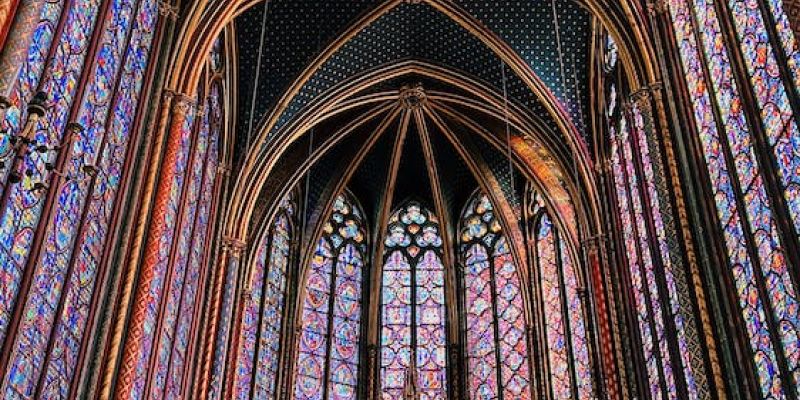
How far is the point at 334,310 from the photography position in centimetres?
2109

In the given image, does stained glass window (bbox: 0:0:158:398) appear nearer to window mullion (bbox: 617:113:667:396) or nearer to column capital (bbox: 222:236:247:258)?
column capital (bbox: 222:236:247:258)

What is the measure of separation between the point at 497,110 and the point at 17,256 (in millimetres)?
12039

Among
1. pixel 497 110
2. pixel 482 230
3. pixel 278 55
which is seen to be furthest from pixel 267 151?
pixel 482 230

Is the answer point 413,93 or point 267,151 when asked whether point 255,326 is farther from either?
point 413,93

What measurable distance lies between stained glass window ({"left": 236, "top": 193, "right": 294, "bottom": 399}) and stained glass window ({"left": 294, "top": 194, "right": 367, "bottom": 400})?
0.63 metres

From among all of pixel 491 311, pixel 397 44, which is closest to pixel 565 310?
pixel 491 311

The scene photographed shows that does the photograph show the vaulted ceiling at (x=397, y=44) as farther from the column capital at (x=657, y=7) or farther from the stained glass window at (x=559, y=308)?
the column capital at (x=657, y=7)

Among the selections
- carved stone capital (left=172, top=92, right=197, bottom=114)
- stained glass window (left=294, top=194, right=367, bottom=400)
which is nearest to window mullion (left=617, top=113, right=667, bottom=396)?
carved stone capital (left=172, top=92, right=197, bottom=114)

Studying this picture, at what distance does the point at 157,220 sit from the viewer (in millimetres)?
12484

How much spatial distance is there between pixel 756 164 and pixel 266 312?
12.0 meters

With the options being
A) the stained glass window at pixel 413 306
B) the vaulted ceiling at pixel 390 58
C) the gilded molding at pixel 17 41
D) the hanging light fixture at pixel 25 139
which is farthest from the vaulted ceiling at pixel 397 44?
the hanging light fixture at pixel 25 139

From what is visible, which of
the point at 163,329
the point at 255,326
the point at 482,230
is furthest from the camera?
the point at 482,230

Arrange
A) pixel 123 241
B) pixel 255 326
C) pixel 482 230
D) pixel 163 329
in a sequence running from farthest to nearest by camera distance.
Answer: pixel 482 230
pixel 255 326
pixel 163 329
pixel 123 241

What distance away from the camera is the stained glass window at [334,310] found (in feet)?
65.4
